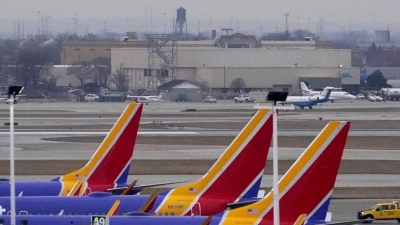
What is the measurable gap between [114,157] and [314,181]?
32.9 ft

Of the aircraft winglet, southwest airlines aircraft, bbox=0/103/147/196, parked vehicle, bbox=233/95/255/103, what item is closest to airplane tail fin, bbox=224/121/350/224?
Answer: the aircraft winglet

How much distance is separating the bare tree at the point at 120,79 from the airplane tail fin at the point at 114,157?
151714 mm

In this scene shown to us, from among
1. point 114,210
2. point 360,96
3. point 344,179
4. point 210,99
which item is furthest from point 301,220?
point 360,96

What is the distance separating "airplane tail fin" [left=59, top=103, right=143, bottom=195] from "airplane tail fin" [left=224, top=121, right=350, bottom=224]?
8.64 metres

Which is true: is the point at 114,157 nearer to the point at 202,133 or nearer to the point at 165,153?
the point at 165,153

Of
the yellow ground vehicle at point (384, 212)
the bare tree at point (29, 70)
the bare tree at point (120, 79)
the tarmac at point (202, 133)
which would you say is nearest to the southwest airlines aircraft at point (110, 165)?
the tarmac at point (202, 133)

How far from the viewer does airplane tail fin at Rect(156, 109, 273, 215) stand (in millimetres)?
29078

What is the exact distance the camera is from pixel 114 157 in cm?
3338

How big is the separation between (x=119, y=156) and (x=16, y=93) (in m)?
10.7

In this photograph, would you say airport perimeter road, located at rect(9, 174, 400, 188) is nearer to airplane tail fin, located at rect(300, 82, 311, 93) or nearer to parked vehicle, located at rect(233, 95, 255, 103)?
parked vehicle, located at rect(233, 95, 255, 103)

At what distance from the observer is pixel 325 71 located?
185 meters

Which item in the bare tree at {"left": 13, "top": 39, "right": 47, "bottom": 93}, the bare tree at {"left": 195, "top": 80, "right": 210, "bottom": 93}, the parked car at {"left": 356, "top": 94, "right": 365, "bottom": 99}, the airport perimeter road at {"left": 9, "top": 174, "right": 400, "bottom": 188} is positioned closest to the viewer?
the airport perimeter road at {"left": 9, "top": 174, "right": 400, "bottom": 188}

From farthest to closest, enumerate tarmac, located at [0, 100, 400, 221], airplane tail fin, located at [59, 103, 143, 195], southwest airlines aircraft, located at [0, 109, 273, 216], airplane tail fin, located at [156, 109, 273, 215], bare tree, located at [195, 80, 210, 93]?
bare tree, located at [195, 80, 210, 93], tarmac, located at [0, 100, 400, 221], airplane tail fin, located at [59, 103, 143, 195], airplane tail fin, located at [156, 109, 273, 215], southwest airlines aircraft, located at [0, 109, 273, 216]

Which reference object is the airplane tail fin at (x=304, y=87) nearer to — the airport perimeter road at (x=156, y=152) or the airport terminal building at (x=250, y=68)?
the airport terminal building at (x=250, y=68)
